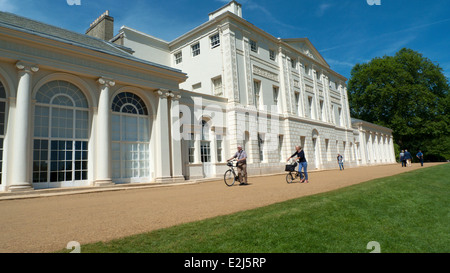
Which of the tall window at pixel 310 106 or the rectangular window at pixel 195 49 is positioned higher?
the rectangular window at pixel 195 49

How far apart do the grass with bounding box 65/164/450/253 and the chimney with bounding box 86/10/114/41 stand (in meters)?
21.6

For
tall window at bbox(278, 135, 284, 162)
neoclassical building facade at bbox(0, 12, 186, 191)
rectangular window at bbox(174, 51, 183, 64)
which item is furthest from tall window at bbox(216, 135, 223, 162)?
rectangular window at bbox(174, 51, 183, 64)

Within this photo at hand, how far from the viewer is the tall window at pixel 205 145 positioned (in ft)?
59.9

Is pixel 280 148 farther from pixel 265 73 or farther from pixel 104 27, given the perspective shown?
pixel 104 27

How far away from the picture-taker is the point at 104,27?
2220 centimetres

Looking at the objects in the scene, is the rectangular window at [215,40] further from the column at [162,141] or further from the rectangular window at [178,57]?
the column at [162,141]

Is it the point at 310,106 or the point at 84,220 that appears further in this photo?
the point at 310,106

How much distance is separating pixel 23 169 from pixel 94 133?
10.7ft

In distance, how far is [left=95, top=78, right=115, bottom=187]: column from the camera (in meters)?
12.4

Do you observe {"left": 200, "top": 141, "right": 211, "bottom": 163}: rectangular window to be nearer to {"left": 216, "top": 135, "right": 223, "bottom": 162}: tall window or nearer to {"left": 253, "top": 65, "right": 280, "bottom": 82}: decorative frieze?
{"left": 216, "top": 135, "right": 223, "bottom": 162}: tall window

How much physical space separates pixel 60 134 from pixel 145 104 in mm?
4437

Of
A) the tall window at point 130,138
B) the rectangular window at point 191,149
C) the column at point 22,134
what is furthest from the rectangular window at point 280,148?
the column at point 22,134

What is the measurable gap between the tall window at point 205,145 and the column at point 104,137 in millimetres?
6596

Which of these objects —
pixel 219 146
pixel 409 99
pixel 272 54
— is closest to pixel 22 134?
pixel 219 146
